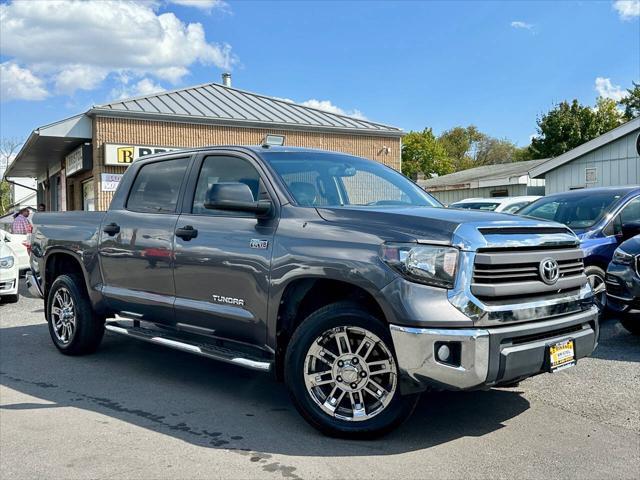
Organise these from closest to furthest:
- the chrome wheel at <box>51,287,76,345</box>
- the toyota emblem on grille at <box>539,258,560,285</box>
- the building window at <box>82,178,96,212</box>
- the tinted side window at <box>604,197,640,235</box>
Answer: the toyota emblem on grille at <box>539,258,560,285</box>
the chrome wheel at <box>51,287,76,345</box>
the tinted side window at <box>604,197,640,235</box>
the building window at <box>82,178,96,212</box>

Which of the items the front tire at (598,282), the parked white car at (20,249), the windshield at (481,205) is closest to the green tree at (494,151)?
the windshield at (481,205)

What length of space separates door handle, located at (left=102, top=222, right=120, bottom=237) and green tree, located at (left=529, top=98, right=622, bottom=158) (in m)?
46.9

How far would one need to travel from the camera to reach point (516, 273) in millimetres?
4000

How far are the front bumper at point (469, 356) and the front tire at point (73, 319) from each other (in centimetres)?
398

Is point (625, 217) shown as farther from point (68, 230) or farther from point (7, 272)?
point (7, 272)

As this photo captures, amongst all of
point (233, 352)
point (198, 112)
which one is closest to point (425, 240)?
point (233, 352)

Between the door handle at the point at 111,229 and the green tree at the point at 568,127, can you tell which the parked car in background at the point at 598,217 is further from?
the green tree at the point at 568,127

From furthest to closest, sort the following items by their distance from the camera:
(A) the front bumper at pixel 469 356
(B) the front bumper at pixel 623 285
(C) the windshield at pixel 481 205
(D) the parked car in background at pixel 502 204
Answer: (C) the windshield at pixel 481 205, (D) the parked car in background at pixel 502 204, (B) the front bumper at pixel 623 285, (A) the front bumper at pixel 469 356

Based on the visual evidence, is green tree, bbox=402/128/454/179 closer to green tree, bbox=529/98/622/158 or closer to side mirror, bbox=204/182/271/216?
green tree, bbox=529/98/622/158

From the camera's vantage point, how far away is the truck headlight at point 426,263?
12.5ft

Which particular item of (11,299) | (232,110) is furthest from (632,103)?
(11,299)

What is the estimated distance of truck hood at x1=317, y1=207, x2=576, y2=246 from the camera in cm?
388

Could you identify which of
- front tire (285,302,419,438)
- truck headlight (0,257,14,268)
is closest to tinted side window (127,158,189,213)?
front tire (285,302,419,438)

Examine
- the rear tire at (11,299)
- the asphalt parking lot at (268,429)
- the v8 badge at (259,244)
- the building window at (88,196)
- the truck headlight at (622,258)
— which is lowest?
the asphalt parking lot at (268,429)
